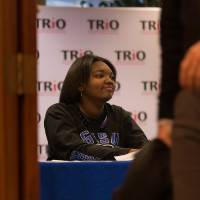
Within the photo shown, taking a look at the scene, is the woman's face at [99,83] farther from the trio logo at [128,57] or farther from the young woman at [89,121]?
the trio logo at [128,57]

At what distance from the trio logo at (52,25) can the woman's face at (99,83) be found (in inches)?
55.1

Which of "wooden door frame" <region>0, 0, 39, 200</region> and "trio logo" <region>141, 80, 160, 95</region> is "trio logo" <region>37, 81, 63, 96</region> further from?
"wooden door frame" <region>0, 0, 39, 200</region>

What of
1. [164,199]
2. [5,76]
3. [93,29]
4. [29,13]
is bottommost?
[164,199]

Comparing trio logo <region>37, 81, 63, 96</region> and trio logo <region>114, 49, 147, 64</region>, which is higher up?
trio logo <region>114, 49, 147, 64</region>

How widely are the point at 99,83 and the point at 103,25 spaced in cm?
150

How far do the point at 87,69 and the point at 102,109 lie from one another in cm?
23

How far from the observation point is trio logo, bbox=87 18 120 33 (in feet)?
14.8

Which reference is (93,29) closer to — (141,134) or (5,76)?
(141,134)

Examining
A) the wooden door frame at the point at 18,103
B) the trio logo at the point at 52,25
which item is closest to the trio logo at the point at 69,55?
the trio logo at the point at 52,25

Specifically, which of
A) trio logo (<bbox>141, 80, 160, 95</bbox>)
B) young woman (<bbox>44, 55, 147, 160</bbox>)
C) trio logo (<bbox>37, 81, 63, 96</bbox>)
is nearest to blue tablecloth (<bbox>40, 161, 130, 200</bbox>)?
young woman (<bbox>44, 55, 147, 160</bbox>)

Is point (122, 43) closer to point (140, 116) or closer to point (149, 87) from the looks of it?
point (149, 87)

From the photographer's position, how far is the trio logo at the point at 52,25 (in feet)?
14.6

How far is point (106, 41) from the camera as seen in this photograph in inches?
179

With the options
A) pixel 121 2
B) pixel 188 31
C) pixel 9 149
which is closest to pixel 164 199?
pixel 188 31
